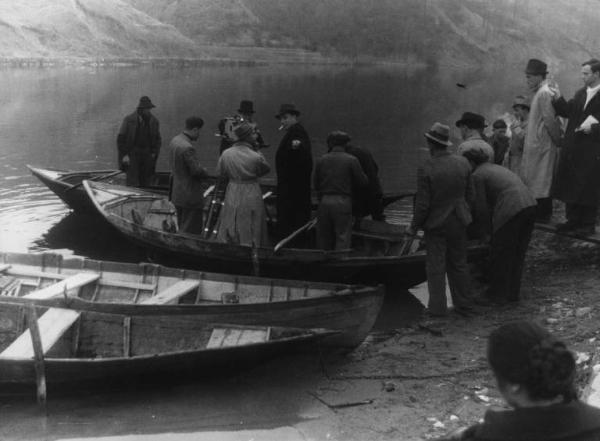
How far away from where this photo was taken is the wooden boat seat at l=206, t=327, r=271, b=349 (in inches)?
293

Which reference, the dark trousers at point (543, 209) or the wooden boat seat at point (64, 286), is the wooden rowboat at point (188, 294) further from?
the dark trousers at point (543, 209)

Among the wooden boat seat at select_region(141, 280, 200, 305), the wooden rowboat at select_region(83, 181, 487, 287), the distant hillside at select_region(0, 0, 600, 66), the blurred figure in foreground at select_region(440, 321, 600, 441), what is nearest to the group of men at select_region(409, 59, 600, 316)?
the wooden rowboat at select_region(83, 181, 487, 287)

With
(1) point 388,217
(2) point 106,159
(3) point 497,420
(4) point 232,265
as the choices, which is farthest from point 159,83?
(3) point 497,420

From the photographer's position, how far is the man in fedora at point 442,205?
8453 mm

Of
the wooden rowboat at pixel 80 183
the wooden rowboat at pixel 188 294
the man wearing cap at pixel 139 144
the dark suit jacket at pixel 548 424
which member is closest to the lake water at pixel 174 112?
the wooden rowboat at pixel 80 183

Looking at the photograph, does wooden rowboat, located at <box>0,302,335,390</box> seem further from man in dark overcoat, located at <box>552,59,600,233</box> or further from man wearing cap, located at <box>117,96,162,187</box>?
man wearing cap, located at <box>117,96,162,187</box>

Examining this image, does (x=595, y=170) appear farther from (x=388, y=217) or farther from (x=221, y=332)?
(x=388, y=217)

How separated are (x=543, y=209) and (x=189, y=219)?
534cm

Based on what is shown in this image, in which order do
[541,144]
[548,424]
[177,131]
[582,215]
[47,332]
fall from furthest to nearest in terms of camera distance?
1. [177,131]
2. [541,144]
3. [582,215]
4. [47,332]
5. [548,424]

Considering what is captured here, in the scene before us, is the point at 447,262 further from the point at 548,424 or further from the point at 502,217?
the point at 548,424

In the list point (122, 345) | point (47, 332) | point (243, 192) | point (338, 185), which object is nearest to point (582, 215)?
point (338, 185)

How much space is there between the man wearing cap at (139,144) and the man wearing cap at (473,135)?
661cm

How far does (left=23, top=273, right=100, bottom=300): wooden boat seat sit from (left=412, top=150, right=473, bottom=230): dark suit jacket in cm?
399

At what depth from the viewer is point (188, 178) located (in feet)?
37.2
